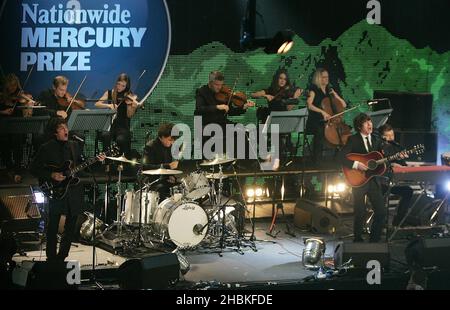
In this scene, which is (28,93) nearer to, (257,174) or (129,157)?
(129,157)

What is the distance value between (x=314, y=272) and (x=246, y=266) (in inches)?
35.7

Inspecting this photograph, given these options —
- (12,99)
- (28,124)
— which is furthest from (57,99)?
(28,124)

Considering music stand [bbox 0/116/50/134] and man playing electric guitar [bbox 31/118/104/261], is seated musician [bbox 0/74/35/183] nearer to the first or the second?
music stand [bbox 0/116/50/134]

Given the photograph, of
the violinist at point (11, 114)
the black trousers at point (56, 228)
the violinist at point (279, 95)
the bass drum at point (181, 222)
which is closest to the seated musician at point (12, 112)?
the violinist at point (11, 114)

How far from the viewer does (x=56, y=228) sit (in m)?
9.60

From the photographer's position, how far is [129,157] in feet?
40.6

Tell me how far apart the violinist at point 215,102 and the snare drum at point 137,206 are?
226 cm

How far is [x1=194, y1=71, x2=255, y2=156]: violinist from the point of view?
1248 centimetres

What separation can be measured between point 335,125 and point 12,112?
5457 mm

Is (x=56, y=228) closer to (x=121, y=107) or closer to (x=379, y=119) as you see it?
(x=121, y=107)

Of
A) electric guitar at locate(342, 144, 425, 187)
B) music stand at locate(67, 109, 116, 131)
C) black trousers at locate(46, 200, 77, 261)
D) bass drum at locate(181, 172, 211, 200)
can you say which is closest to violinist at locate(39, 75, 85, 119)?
music stand at locate(67, 109, 116, 131)

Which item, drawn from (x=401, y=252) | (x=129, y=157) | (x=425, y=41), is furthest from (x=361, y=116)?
(x=425, y=41)

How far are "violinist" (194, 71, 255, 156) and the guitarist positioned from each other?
240 cm

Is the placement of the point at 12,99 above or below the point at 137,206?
above
